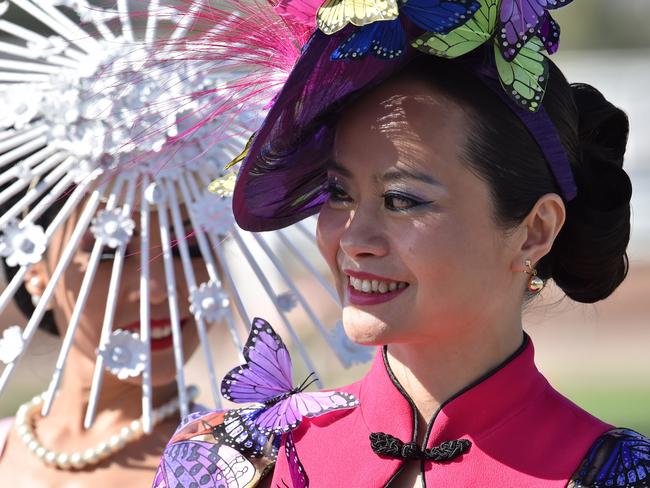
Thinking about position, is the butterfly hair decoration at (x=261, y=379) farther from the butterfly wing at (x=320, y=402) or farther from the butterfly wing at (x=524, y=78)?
the butterfly wing at (x=524, y=78)

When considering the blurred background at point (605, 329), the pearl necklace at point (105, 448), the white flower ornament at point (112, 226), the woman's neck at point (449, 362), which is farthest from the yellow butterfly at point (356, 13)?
the blurred background at point (605, 329)

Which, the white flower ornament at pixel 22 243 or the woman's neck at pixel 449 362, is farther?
the white flower ornament at pixel 22 243

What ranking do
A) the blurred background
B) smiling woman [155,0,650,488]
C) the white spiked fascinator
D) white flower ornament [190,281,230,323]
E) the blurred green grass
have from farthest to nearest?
the blurred green grass → the blurred background → white flower ornament [190,281,230,323] → the white spiked fascinator → smiling woman [155,0,650,488]

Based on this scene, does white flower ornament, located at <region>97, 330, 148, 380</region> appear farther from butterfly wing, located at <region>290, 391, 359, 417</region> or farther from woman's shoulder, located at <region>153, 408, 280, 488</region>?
butterfly wing, located at <region>290, 391, 359, 417</region>

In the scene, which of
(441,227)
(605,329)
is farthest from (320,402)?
(605,329)

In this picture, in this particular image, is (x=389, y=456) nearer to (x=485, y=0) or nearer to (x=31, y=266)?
(x=485, y=0)

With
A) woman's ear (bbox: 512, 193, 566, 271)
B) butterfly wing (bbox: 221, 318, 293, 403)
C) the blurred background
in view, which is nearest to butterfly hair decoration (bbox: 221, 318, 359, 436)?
butterfly wing (bbox: 221, 318, 293, 403)

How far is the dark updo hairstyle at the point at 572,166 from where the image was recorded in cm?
171

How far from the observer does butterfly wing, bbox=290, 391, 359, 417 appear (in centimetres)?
177

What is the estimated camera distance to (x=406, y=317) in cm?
165

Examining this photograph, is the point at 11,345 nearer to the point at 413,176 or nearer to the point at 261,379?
the point at 261,379

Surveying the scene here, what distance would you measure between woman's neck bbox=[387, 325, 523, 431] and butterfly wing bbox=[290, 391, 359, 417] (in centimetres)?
9

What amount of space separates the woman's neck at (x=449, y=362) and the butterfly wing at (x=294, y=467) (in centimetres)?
19

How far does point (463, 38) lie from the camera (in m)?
1.62
